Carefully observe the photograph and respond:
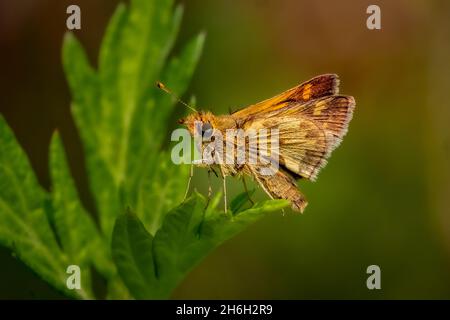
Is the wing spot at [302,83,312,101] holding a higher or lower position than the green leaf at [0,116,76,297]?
higher

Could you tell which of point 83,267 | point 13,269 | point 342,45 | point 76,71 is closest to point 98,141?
point 76,71

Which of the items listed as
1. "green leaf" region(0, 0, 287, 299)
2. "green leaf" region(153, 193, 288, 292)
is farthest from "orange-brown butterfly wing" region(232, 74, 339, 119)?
"green leaf" region(153, 193, 288, 292)

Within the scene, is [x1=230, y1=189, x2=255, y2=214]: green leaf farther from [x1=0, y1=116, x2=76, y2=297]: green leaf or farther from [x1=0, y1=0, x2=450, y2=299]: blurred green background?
[x1=0, y1=0, x2=450, y2=299]: blurred green background

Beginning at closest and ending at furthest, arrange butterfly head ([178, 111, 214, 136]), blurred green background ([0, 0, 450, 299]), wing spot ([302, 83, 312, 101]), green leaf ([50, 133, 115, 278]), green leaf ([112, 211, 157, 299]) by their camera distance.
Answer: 1. green leaf ([112, 211, 157, 299])
2. green leaf ([50, 133, 115, 278])
3. butterfly head ([178, 111, 214, 136])
4. wing spot ([302, 83, 312, 101])
5. blurred green background ([0, 0, 450, 299])

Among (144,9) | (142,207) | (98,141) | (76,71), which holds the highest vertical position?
(144,9)

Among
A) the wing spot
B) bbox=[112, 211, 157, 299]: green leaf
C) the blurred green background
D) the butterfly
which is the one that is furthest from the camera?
the blurred green background

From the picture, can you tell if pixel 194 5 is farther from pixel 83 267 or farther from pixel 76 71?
pixel 83 267
